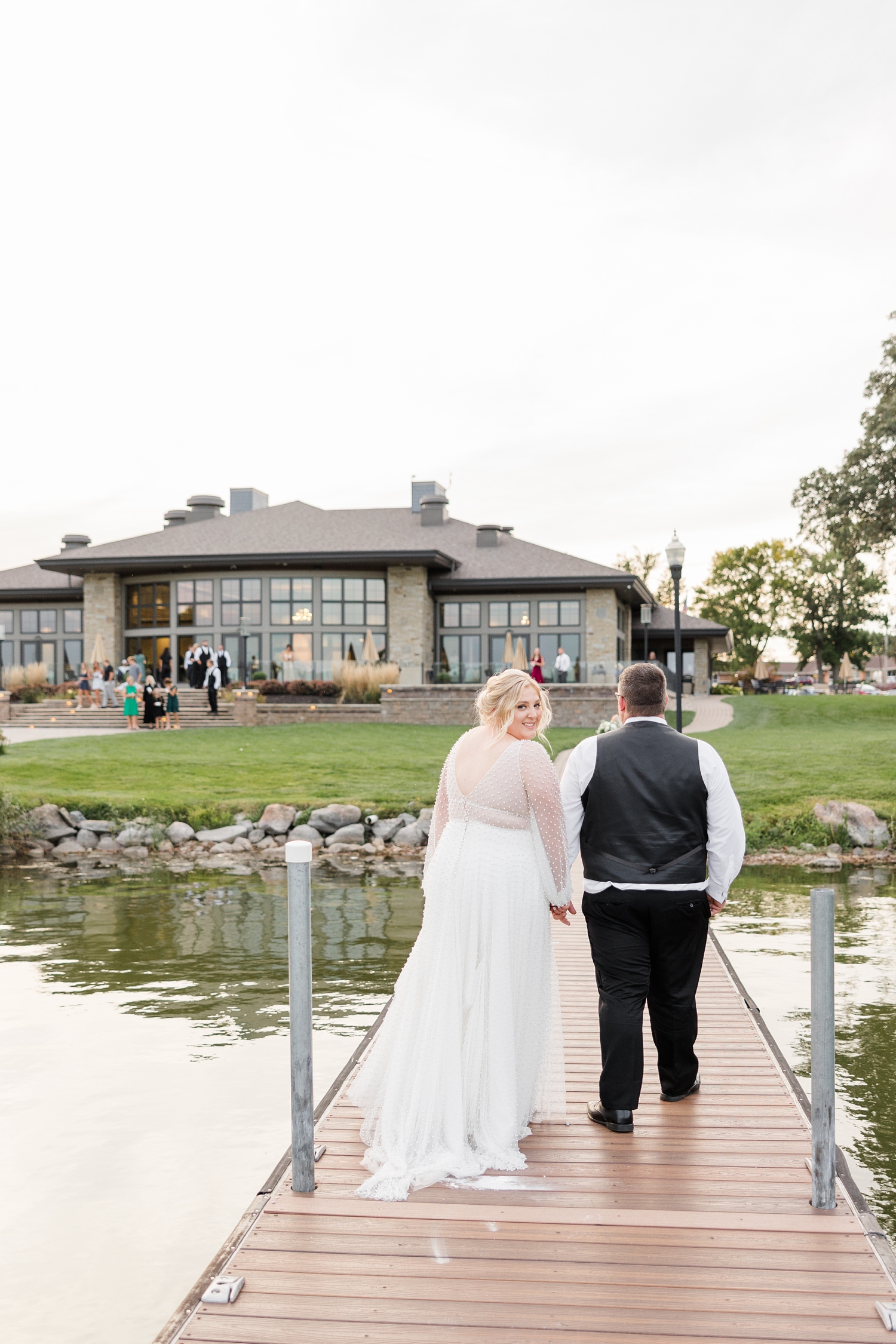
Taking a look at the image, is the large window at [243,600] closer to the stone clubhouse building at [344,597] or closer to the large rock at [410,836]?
the stone clubhouse building at [344,597]

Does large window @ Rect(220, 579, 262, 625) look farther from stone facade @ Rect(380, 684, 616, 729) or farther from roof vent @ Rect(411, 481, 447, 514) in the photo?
stone facade @ Rect(380, 684, 616, 729)

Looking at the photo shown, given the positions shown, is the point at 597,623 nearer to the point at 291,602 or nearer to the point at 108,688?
the point at 291,602

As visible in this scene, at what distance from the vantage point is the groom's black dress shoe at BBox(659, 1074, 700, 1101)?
521 cm

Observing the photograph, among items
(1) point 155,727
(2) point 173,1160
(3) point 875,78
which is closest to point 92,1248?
(2) point 173,1160

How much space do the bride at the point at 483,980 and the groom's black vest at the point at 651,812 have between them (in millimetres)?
238

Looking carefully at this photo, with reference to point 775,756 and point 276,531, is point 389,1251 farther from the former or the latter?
point 276,531

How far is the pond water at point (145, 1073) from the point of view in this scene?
15.8ft

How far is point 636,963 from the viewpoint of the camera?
4707 millimetres

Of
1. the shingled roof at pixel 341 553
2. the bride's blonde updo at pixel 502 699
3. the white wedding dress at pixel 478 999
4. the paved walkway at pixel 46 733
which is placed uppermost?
the shingled roof at pixel 341 553

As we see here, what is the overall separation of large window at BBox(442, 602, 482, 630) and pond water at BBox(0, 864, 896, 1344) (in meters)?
26.7

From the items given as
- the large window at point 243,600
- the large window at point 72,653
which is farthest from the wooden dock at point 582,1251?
the large window at point 72,653

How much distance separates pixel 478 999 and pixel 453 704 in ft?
88.0

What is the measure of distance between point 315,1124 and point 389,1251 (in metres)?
1.47

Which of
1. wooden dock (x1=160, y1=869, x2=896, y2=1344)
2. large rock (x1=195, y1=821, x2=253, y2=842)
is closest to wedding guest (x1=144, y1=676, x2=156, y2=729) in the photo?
large rock (x1=195, y1=821, x2=253, y2=842)
